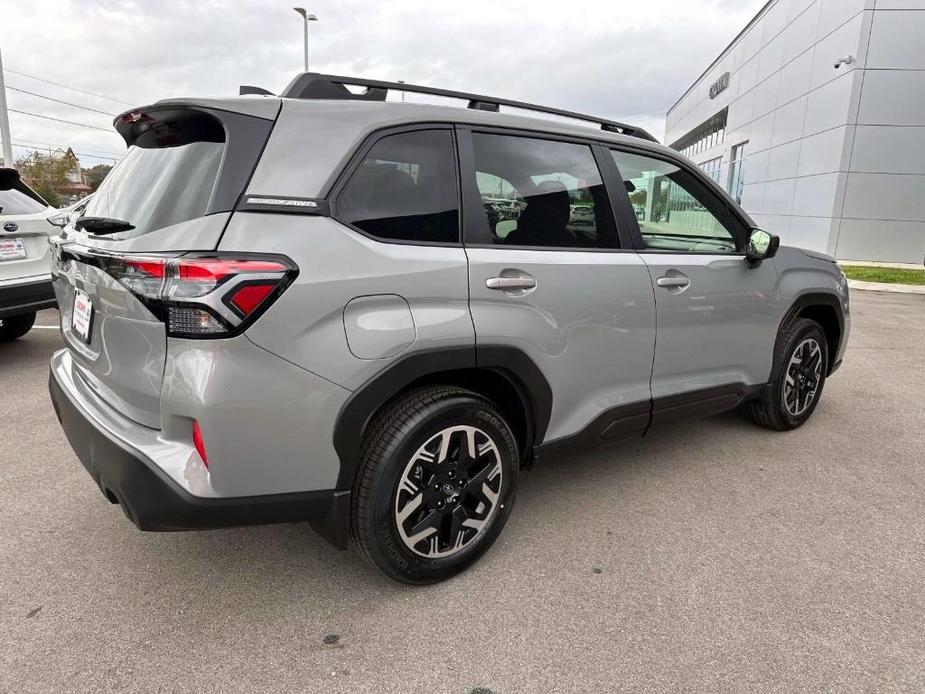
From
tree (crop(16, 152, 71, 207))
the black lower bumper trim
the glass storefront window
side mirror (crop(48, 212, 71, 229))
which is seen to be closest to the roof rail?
the black lower bumper trim

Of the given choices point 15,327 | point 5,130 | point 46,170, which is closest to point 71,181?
point 46,170

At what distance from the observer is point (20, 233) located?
511cm

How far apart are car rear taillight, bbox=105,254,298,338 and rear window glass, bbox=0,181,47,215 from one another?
14.4 ft

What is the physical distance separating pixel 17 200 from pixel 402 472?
503cm

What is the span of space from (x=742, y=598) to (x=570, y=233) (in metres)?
1.65

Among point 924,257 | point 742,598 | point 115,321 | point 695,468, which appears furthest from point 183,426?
point 924,257

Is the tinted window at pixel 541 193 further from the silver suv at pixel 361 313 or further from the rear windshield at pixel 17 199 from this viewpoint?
the rear windshield at pixel 17 199

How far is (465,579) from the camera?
2.54 metres

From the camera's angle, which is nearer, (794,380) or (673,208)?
(673,208)

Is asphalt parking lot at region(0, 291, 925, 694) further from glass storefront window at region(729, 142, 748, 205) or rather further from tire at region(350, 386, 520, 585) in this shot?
glass storefront window at region(729, 142, 748, 205)

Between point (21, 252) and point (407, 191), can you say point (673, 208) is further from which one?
point (21, 252)

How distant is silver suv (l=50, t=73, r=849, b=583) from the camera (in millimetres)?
1928

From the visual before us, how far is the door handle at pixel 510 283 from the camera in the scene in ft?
7.89

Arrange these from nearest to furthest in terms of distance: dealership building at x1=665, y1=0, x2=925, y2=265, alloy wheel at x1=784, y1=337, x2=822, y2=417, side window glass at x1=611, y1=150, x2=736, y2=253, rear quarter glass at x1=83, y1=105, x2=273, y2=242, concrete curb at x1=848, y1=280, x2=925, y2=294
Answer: rear quarter glass at x1=83, y1=105, x2=273, y2=242, side window glass at x1=611, y1=150, x2=736, y2=253, alloy wheel at x1=784, y1=337, x2=822, y2=417, concrete curb at x1=848, y1=280, x2=925, y2=294, dealership building at x1=665, y1=0, x2=925, y2=265
